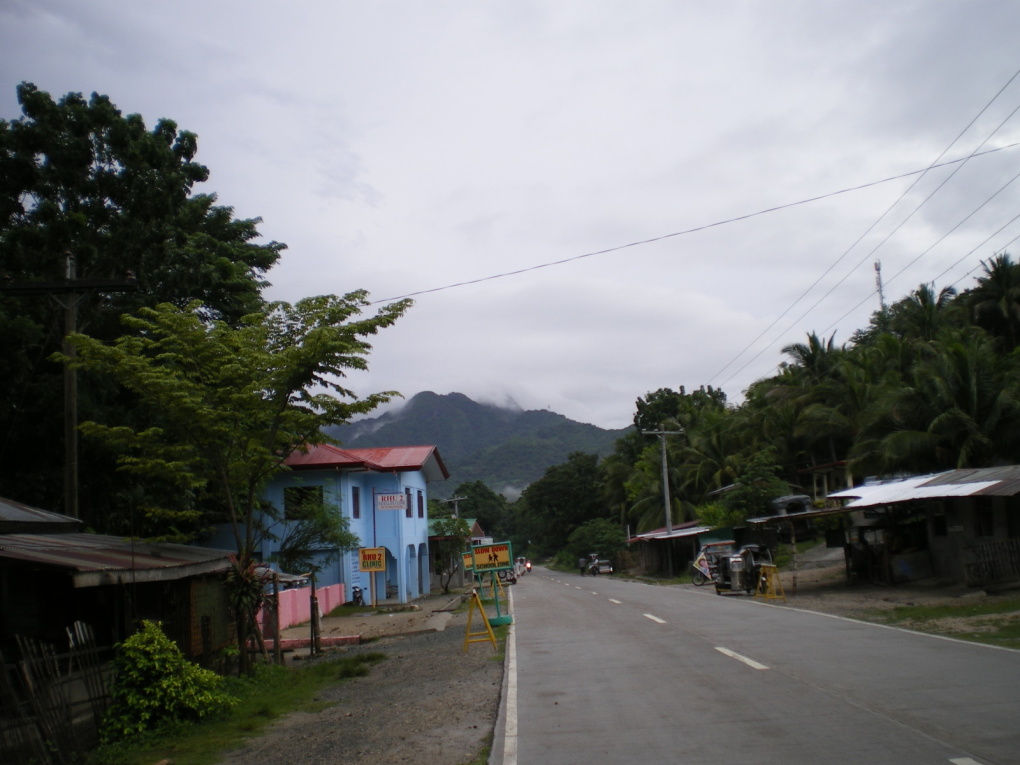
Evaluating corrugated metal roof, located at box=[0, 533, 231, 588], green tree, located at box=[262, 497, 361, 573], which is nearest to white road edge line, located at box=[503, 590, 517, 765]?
corrugated metal roof, located at box=[0, 533, 231, 588]

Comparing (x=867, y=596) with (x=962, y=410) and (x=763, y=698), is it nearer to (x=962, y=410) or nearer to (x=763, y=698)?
(x=962, y=410)

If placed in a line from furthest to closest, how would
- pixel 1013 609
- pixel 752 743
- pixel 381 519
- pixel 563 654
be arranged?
pixel 381 519 < pixel 1013 609 < pixel 563 654 < pixel 752 743

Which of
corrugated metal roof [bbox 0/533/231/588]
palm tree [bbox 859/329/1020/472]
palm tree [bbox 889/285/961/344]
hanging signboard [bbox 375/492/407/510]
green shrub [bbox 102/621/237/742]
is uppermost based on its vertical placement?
palm tree [bbox 889/285/961/344]

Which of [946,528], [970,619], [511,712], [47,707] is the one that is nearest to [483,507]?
[946,528]

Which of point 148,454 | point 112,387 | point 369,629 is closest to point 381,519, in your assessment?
point 369,629

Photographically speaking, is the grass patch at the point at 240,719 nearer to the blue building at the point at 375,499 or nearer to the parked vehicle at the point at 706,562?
the blue building at the point at 375,499

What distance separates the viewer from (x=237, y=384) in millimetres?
14742

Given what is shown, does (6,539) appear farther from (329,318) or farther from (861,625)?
(861,625)

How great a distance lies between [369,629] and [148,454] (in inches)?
493

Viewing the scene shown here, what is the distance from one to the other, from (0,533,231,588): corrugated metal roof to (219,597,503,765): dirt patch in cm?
251

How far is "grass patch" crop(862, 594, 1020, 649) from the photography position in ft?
45.1

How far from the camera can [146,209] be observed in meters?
21.8

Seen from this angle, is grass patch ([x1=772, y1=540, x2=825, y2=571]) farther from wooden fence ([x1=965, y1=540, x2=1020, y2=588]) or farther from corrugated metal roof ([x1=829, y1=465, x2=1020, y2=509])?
wooden fence ([x1=965, y1=540, x2=1020, y2=588])

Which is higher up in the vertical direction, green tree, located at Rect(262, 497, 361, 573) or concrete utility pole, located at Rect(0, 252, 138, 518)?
concrete utility pole, located at Rect(0, 252, 138, 518)
